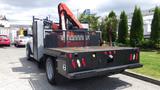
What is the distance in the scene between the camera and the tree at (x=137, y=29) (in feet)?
73.9

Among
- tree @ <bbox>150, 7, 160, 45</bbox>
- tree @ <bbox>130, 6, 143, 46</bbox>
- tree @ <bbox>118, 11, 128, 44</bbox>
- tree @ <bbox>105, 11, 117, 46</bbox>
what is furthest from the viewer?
tree @ <bbox>105, 11, 117, 46</bbox>

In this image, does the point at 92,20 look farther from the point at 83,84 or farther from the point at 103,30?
the point at 83,84

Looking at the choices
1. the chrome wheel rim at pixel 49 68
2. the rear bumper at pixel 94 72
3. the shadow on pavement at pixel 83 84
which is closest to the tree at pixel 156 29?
the shadow on pavement at pixel 83 84

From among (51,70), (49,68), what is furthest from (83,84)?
(49,68)

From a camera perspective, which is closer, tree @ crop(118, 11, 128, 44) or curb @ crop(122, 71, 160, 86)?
curb @ crop(122, 71, 160, 86)

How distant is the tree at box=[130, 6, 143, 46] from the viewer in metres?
22.5

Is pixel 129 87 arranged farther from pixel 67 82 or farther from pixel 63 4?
pixel 63 4

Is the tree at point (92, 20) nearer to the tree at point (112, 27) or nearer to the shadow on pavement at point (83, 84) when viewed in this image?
the tree at point (112, 27)

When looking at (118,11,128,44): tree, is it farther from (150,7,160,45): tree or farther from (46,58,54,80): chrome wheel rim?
(46,58,54,80): chrome wheel rim

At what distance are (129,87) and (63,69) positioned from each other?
2.15m

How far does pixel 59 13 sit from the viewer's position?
1071 cm

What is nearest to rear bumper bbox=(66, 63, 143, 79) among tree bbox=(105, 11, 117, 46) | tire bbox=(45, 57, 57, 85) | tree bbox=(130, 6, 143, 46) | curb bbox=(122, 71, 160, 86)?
curb bbox=(122, 71, 160, 86)

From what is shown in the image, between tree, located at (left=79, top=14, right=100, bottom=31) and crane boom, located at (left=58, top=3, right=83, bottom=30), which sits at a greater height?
tree, located at (left=79, top=14, right=100, bottom=31)

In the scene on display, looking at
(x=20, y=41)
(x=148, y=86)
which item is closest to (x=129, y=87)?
(x=148, y=86)
